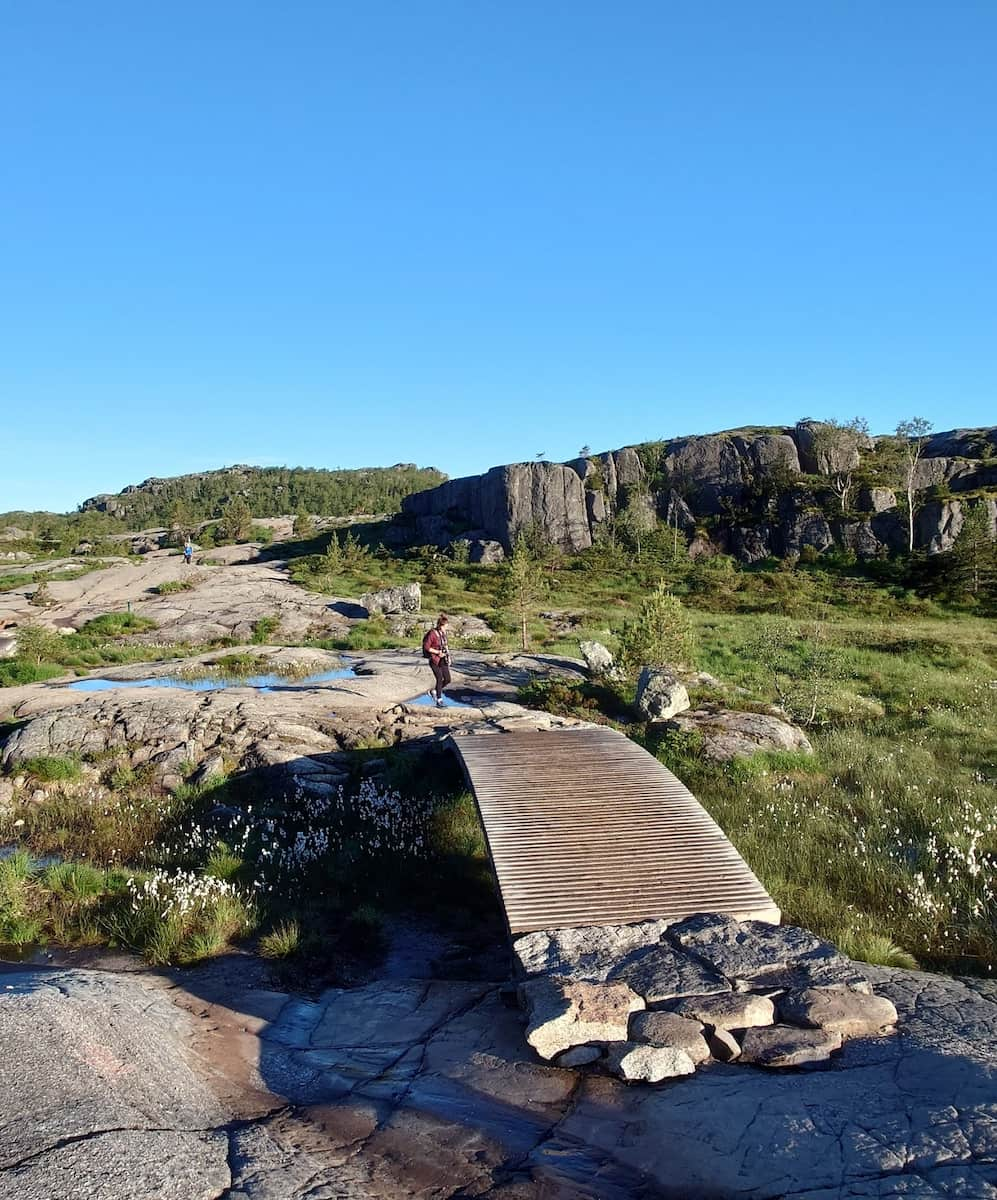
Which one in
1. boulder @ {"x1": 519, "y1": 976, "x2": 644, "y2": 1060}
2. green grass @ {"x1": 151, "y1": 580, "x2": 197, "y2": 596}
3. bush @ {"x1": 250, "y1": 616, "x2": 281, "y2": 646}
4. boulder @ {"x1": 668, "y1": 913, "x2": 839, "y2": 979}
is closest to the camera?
boulder @ {"x1": 519, "y1": 976, "x2": 644, "y2": 1060}

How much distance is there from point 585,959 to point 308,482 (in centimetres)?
13694

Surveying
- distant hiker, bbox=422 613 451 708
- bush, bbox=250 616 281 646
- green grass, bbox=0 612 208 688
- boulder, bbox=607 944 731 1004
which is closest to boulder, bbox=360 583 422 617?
bush, bbox=250 616 281 646

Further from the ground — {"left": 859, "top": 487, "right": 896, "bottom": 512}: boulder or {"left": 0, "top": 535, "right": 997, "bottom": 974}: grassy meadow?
{"left": 859, "top": 487, "right": 896, "bottom": 512}: boulder

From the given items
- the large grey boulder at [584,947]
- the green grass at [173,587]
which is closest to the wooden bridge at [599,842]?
the large grey boulder at [584,947]

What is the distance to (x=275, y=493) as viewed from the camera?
12688cm

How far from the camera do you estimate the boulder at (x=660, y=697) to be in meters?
14.4

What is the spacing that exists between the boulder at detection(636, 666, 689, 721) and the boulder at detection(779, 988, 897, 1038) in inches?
351

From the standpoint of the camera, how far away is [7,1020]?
485cm

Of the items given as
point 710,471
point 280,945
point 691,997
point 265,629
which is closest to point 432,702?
point 280,945

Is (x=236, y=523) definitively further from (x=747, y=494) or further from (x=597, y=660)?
(x=597, y=660)

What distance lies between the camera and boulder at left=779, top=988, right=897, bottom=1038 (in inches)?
202

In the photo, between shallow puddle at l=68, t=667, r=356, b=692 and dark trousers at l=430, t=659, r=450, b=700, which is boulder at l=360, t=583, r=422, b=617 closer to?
shallow puddle at l=68, t=667, r=356, b=692

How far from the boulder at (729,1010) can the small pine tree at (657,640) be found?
12214 millimetres

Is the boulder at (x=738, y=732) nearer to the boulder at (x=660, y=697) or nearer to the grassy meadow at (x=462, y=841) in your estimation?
the boulder at (x=660, y=697)
